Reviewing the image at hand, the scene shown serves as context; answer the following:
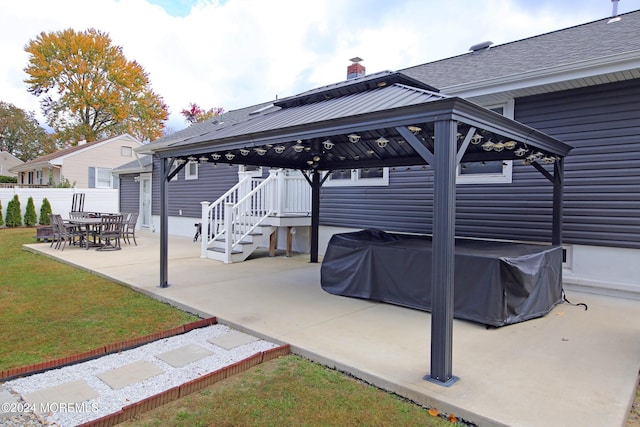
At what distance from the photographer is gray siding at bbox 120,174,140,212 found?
1580cm

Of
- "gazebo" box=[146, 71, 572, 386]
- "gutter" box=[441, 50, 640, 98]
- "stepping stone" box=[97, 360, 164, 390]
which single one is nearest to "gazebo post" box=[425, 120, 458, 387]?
"gazebo" box=[146, 71, 572, 386]

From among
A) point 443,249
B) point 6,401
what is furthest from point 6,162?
point 443,249

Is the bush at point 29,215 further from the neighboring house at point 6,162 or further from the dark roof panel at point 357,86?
the neighboring house at point 6,162

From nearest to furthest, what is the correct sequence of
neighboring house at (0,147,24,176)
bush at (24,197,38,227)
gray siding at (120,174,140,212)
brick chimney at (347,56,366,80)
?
1. brick chimney at (347,56,366,80)
2. gray siding at (120,174,140,212)
3. bush at (24,197,38,227)
4. neighboring house at (0,147,24,176)

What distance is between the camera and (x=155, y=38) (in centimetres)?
2041

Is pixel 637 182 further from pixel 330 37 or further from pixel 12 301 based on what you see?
pixel 330 37

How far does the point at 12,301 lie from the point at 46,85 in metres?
29.3

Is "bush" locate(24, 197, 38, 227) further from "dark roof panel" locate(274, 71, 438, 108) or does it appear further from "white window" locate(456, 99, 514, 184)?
"white window" locate(456, 99, 514, 184)

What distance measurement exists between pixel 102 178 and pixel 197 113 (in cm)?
902

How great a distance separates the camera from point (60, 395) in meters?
2.63

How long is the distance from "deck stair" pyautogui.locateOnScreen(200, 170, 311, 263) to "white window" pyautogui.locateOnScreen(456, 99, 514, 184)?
367cm

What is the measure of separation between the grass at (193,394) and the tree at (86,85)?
26.8 metres

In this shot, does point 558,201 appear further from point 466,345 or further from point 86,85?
point 86,85

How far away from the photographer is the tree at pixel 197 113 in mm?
29641
